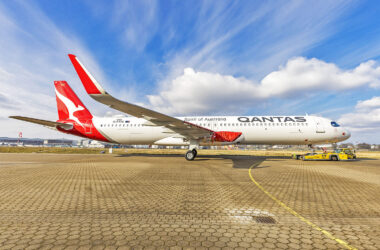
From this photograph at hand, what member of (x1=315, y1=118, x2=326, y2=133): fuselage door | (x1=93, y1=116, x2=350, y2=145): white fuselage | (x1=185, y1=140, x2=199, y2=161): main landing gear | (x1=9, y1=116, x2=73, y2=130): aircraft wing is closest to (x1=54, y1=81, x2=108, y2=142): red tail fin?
(x1=9, y1=116, x2=73, y2=130): aircraft wing

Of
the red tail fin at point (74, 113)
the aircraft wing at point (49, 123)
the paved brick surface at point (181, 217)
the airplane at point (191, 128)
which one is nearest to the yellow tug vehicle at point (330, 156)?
the airplane at point (191, 128)

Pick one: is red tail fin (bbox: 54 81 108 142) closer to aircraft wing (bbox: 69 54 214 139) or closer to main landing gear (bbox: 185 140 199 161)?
aircraft wing (bbox: 69 54 214 139)

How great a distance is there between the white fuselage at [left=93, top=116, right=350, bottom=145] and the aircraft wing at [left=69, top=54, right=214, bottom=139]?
1149mm

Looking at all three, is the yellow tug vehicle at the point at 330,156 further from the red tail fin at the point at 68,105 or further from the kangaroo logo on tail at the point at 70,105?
the kangaroo logo on tail at the point at 70,105

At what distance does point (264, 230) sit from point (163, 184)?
15.1ft

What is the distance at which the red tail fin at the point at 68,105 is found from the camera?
20.5 metres

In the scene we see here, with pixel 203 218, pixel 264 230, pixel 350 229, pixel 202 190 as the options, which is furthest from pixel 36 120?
Answer: pixel 350 229

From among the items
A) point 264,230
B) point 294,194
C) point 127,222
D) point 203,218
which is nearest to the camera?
point 264,230

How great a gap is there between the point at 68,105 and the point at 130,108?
12.3 m

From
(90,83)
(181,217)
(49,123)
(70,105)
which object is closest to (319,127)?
(181,217)

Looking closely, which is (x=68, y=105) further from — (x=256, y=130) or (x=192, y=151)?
(x=256, y=130)

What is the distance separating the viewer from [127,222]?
Result: 3.74 m

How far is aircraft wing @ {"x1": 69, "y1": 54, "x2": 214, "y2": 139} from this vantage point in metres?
10.3

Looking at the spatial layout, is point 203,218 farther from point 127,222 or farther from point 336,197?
point 336,197
